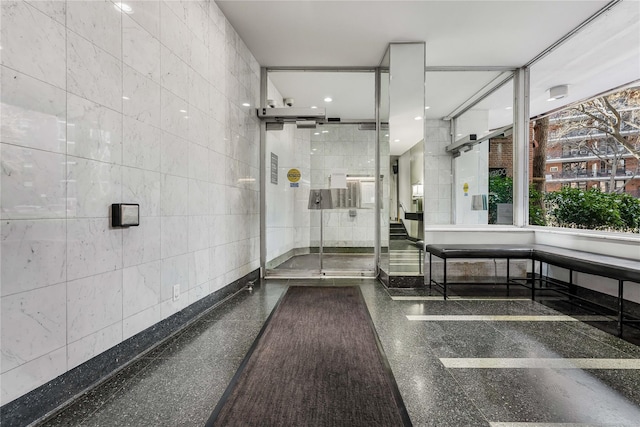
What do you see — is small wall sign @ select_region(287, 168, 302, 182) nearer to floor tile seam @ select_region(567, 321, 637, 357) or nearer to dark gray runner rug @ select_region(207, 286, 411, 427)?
dark gray runner rug @ select_region(207, 286, 411, 427)

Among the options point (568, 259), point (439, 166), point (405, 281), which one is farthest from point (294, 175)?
point (568, 259)

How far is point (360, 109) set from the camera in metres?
5.57

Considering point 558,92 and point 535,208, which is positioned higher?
point 558,92

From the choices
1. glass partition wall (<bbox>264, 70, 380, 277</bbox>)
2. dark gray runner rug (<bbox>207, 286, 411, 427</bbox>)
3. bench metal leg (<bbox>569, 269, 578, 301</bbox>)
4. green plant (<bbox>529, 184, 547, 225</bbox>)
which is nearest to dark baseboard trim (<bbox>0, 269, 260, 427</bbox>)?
dark gray runner rug (<bbox>207, 286, 411, 427</bbox>)

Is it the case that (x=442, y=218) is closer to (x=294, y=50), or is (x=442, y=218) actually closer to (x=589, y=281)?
(x=589, y=281)

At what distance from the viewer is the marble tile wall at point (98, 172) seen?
4.76 feet

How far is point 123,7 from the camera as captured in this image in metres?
2.08

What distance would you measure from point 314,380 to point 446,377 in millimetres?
848

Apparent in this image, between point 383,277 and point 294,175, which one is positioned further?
point 294,175

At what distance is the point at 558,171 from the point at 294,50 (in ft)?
13.2

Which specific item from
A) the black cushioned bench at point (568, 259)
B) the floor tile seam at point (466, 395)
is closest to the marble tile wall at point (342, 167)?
the black cushioned bench at point (568, 259)

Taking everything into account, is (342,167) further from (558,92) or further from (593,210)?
(558,92)

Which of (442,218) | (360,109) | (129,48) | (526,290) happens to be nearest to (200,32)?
(129,48)

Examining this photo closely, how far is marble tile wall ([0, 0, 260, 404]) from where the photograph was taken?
145cm
